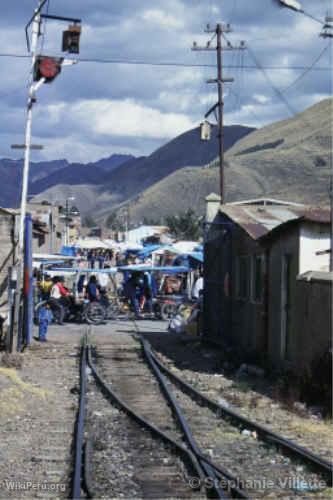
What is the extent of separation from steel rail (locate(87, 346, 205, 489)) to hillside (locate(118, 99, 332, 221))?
93.7 m

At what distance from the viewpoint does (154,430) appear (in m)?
11.1

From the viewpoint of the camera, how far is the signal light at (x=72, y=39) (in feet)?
60.3

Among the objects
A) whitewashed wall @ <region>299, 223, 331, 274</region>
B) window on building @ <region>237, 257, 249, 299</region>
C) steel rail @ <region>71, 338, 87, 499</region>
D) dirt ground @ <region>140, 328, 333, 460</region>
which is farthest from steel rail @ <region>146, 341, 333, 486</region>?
window on building @ <region>237, 257, 249, 299</region>

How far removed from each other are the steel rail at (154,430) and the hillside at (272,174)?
93.7 m

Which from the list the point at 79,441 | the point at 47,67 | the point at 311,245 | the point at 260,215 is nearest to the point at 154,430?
the point at 79,441

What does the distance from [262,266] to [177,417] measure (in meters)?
6.60

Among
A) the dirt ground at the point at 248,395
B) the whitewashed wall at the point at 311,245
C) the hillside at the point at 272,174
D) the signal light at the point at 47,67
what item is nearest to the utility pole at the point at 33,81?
the signal light at the point at 47,67

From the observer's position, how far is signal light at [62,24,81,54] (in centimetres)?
1838

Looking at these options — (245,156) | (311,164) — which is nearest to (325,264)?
(311,164)

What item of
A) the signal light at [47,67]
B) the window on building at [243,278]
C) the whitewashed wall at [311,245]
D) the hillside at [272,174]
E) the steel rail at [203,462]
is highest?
the hillside at [272,174]

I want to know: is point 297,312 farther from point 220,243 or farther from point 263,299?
point 220,243

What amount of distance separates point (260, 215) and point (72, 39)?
6.56m

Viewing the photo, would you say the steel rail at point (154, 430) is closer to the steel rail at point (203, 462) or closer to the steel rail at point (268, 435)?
the steel rail at point (203, 462)

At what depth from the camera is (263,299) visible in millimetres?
17812
